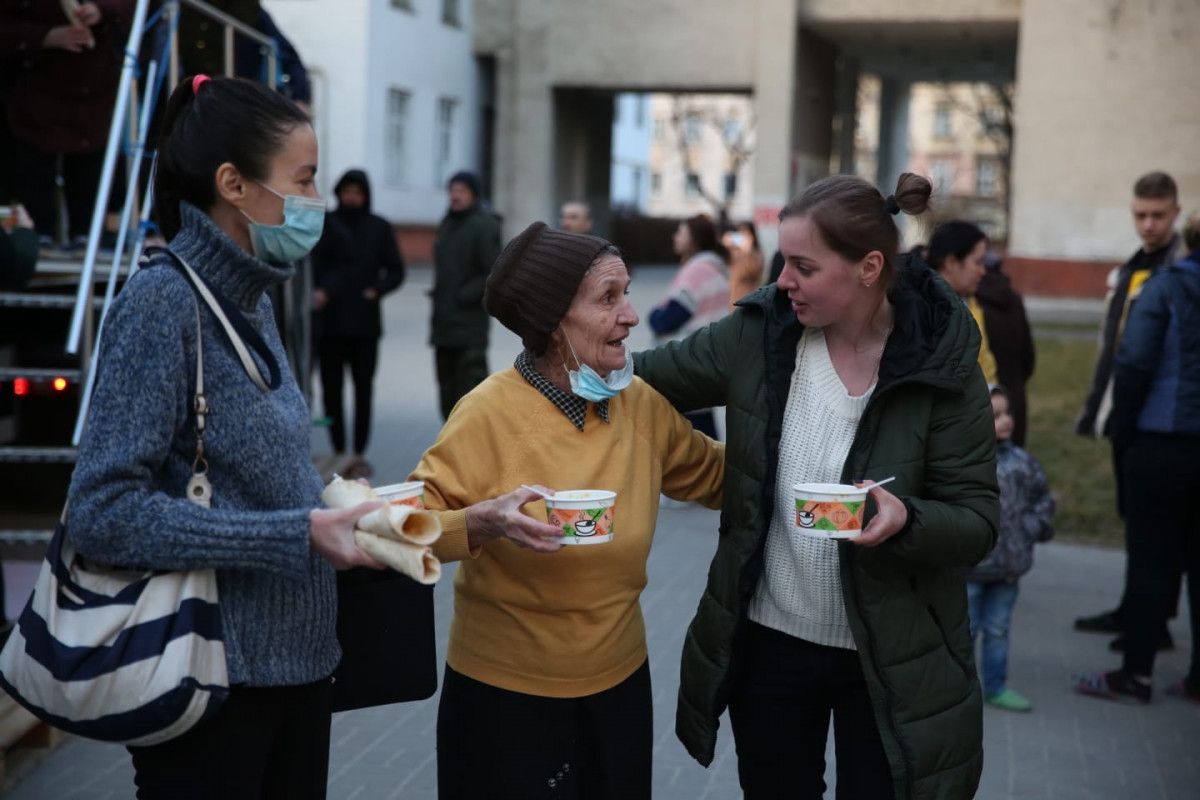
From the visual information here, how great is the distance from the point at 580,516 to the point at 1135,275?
486 centimetres

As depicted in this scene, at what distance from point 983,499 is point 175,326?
1.67 m

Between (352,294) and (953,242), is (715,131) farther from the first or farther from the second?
(953,242)

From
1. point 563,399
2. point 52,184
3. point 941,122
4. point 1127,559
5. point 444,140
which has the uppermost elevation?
point 941,122

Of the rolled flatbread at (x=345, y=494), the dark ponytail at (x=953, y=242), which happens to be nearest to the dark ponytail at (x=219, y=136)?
the rolled flatbread at (x=345, y=494)

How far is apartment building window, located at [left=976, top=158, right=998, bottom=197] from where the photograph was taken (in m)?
86.6

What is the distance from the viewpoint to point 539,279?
10.1 ft

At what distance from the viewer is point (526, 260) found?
10.2ft

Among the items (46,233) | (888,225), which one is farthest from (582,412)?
(46,233)

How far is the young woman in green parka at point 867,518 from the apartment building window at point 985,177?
8602 cm

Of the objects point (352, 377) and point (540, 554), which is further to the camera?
point (352, 377)

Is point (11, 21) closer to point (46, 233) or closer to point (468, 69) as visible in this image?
point (46, 233)

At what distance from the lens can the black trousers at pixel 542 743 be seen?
310 centimetres

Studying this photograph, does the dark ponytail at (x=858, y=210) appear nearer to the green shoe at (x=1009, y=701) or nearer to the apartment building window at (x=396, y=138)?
the green shoe at (x=1009, y=701)

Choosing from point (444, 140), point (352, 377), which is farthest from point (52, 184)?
point (444, 140)
